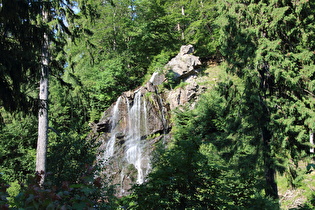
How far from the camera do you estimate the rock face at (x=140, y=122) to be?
1309cm

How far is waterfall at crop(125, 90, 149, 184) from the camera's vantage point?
12.8 meters

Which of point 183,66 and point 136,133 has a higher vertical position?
point 183,66

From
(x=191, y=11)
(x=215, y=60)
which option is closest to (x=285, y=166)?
(x=215, y=60)

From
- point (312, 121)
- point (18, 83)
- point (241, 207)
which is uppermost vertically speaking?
point (18, 83)

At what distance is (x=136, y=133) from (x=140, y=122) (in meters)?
0.69

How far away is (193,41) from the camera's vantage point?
2089cm

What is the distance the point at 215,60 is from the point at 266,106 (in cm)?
1262

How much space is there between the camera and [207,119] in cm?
1208

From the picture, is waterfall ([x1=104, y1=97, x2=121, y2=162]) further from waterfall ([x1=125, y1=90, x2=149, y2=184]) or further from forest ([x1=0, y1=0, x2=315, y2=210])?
forest ([x1=0, y1=0, x2=315, y2=210])

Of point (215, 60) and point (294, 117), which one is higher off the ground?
point (215, 60)

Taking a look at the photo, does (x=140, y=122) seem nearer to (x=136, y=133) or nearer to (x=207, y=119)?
(x=136, y=133)

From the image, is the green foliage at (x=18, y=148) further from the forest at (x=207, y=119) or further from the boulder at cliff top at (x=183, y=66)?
the boulder at cliff top at (x=183, y=66)

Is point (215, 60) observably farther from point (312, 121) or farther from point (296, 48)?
point (312, 121)

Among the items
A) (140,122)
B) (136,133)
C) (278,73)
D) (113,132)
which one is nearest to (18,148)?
(113,132)
